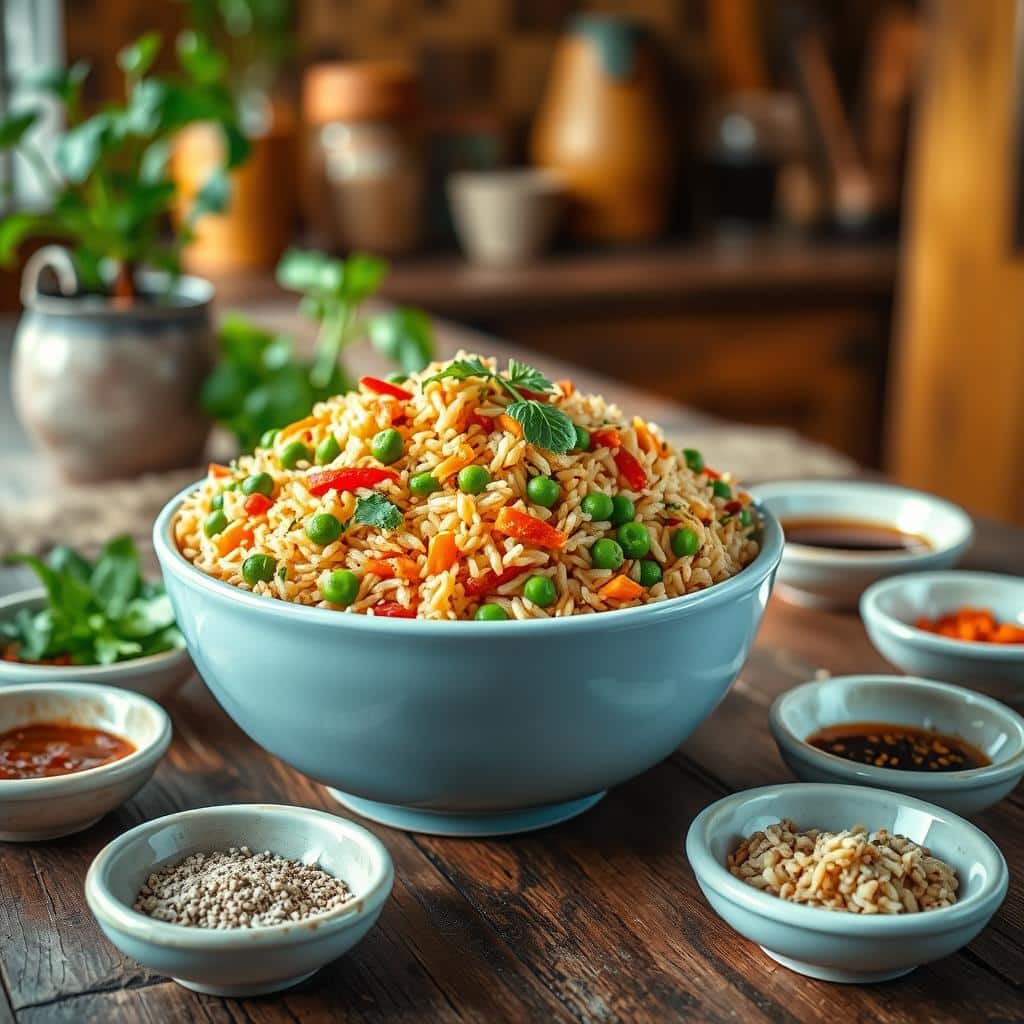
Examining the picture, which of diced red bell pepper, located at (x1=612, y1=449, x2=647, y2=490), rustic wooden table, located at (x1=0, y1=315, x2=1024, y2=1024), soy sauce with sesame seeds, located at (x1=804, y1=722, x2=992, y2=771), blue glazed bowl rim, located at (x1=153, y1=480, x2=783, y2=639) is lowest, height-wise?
rustic wooden table, located at (x1=0, y1=315, x2=1024, y2=1024)

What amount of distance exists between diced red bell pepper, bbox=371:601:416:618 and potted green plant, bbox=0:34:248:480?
1.19 meters

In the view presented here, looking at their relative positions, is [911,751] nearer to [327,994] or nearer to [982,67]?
[327,994]

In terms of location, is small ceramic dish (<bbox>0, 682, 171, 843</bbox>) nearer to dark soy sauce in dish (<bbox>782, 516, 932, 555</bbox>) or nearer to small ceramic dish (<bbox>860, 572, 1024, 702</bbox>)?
small ceramic dish (<bbox>860, 572, 1024, 702</bbox>)

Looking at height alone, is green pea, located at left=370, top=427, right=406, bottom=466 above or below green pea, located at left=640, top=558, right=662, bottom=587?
above

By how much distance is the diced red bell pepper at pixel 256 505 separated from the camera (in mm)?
1144

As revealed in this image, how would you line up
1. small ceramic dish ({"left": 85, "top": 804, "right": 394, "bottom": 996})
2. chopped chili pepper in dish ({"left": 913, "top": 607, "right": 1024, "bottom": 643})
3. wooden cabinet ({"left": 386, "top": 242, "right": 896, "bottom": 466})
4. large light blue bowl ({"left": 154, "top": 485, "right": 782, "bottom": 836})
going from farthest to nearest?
1. wooden cabinet ({"left": 386, "top": 242, "right": 896, "bottom": 466})
2. chopped chili pepper in dish ({"left": 913, "top": 607, "right": 1024, "bottom": 643})
3. large light blue bowl ({"left": 154, "top": 485, "right": 782, "bottom": 836})
4. small ceramic dish ({"left": 85, "top": 804, "right": 394, "bottom": 996})

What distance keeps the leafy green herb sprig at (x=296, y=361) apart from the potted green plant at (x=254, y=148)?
5.47ft

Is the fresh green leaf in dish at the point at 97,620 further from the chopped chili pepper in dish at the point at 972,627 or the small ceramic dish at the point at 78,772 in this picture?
the chopped chili pepper in dish at the point at 972,627

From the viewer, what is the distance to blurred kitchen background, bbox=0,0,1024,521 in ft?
12.8

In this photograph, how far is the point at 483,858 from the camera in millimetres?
1119

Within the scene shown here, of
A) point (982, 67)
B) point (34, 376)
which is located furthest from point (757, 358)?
point (34, 376)

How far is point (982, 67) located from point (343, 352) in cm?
205

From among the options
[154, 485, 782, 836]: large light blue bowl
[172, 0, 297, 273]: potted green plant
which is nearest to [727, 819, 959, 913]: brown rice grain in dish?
[154, 485, 782, 836]: large light blue bowl

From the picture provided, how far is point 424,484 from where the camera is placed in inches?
42.9
